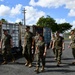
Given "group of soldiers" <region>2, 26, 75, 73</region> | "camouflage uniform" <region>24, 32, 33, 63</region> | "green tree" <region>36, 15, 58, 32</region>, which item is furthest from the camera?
"green tree" <region>36, 15, 58, 32</region>

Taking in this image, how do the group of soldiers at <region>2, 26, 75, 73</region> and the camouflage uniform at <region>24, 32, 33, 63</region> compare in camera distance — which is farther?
the camouflage uniform at <region>24, 32, 33, 63</region>

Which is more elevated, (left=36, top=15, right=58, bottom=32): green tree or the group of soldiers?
(left=36, top=15, right=58, bottom=32): green tree

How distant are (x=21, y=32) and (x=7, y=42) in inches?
238

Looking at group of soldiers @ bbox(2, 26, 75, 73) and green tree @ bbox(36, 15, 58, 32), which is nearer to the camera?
group of soldiers @ bbox(2, 26, 75, 73)

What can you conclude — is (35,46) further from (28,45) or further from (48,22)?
(48,22)

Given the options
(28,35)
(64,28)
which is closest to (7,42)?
(28,35)

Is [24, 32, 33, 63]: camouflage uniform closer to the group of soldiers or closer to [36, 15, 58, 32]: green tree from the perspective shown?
the group of soldiers

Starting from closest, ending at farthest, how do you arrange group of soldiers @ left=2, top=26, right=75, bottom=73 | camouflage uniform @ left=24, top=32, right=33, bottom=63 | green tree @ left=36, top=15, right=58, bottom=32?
1. group of soldiers @ left=2, top=26, right=75, bottom=73
2. camouflage uniform @ left=24, top=32, right=33, bottom=63
3. green tree @ left=36, top=15, right=58, bottom=32

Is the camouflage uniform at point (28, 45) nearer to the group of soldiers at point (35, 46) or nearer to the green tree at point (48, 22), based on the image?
the group of soldiers at point (35, 46)

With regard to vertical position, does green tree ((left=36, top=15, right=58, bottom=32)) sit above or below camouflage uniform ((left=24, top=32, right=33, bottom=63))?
above

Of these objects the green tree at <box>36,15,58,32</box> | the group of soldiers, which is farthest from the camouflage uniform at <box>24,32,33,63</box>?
the green tree at <box>36,15,58,32</box>

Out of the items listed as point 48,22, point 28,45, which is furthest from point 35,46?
point 48,22

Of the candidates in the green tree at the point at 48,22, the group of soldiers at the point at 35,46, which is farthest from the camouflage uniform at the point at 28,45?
the green tree at the point at 48,22

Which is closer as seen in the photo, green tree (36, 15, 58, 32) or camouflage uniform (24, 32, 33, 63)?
camouflage uniform (24, 32, 33, 63)
